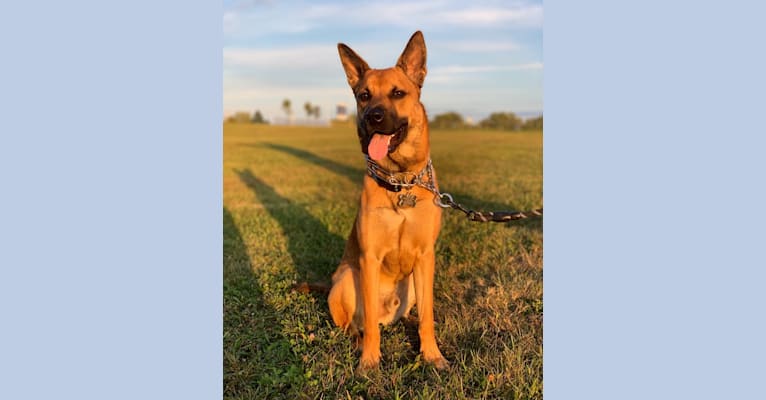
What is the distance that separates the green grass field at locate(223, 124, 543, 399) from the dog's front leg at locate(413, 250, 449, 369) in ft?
0.33

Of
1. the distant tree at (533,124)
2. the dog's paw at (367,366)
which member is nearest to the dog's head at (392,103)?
the dog's paw at (367,366)

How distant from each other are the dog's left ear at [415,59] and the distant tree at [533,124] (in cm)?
171

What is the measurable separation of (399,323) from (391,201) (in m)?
1.20

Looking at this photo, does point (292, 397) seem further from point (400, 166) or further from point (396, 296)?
point (400, 166)

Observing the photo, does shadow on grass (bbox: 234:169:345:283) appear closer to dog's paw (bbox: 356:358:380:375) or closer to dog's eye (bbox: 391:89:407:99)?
dog's paw (bbox: 356:358:380:375)

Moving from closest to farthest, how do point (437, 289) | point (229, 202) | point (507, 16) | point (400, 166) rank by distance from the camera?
point (400, 166) → point (507, 16) → point (437, 289) → point (229, 202)

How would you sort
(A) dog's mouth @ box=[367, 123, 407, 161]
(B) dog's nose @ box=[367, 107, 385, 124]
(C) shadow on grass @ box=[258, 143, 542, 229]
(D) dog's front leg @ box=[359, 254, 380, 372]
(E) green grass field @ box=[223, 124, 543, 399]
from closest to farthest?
(B) dog's nose @ box=[367, 107, 385, 124]
(A) dog's mouth @ box=[367, 123, 407, 161]
(E) green grass field @ box=[223, 124, 543, 399]
(D) dog's front leg @ box=[359, 254, 380, 372]
(C) shadow on grass @ box=[258, 143, 542, 229]

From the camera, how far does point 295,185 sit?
33.7 ft

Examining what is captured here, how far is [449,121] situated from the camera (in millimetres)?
A: 5496

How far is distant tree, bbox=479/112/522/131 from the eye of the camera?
204 inches

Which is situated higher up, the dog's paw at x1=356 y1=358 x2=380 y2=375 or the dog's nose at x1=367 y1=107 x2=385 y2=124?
the dog's nose at x1=367 y1=107 x2=385 y2=124

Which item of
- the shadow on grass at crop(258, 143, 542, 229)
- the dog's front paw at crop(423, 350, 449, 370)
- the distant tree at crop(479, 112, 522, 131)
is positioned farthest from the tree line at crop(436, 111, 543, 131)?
the dog's front paw at crop(423, 350, 449, 370)

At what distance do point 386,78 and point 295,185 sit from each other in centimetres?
751

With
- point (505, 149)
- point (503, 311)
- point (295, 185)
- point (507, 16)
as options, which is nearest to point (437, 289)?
point (503, 311)
